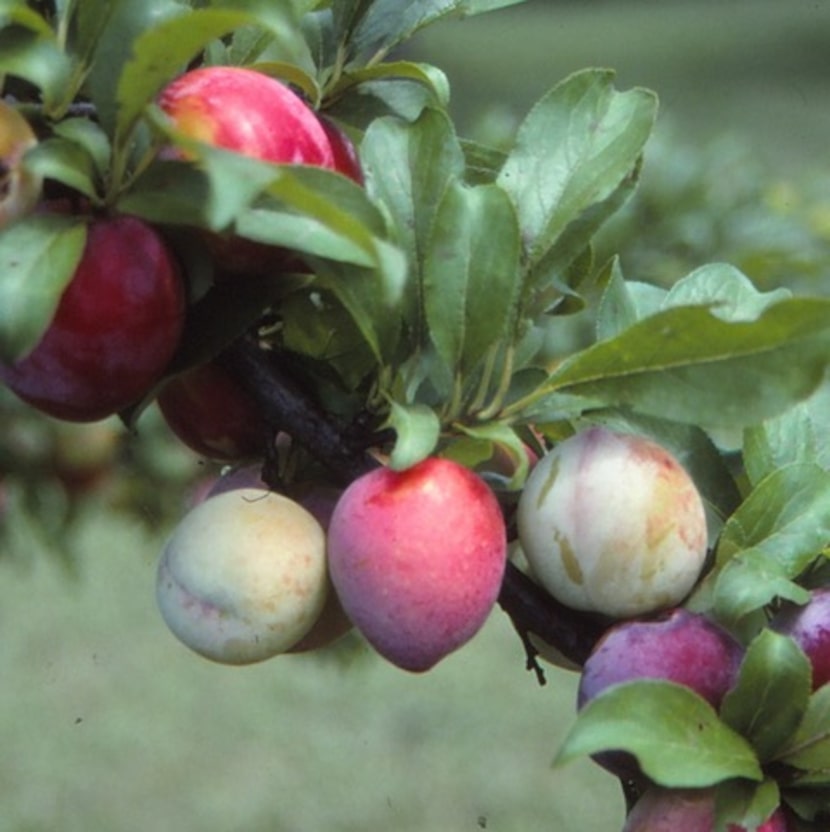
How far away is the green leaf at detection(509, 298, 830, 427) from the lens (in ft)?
1.36

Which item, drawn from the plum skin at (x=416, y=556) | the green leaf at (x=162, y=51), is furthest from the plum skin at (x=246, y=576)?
the green leaf at (x=162, y=51)

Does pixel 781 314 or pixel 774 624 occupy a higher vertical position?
pixel 781 314

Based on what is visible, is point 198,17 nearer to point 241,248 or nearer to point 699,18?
point 241,248

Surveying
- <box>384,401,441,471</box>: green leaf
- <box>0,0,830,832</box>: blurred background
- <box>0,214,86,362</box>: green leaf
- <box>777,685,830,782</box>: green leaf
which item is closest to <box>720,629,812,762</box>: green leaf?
<box>777,685,830,782</box>: green leaf

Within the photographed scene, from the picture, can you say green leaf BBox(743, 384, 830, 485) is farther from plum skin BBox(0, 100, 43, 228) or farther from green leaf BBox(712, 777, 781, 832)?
plum skin BBox(0, 100, 43, 228)

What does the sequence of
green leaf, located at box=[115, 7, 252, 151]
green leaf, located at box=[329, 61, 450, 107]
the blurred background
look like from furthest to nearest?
the blurred background < green leaf, located at box=[329, 61, 450, 107] < green leaf, located at box=[115, 7, 252, 151]

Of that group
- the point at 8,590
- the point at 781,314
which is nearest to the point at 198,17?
the point at 781,314

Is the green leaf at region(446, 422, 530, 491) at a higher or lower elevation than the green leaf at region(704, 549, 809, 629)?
higher

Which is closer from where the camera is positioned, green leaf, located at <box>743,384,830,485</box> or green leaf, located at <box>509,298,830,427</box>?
green leaf, located at <box>509,298,830,427</box>

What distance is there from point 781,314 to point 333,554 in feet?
0.48

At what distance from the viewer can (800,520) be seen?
0.49 metres

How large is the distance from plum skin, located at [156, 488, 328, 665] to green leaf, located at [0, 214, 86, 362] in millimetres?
98

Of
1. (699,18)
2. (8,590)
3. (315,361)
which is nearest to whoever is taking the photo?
(315,361)

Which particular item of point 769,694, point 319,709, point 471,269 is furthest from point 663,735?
point 319,709
